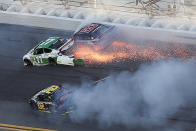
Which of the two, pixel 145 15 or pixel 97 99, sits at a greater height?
pixel 145 15

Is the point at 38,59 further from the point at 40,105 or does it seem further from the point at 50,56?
the point at 40,105

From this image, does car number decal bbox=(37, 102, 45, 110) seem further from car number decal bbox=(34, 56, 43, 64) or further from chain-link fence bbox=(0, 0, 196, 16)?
chain-link fence bbox=(0, 0, 196, 16)

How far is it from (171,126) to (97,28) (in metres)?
9.47

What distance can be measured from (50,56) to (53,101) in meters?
5.42

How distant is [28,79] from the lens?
25.4 meters

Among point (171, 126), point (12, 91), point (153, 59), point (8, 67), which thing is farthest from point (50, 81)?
point (171, 126)

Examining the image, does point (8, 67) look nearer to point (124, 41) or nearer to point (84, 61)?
point (84, 61)

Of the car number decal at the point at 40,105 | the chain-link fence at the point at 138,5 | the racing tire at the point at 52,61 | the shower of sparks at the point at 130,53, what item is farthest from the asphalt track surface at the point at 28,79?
the chain-link fence at the point at 138,5

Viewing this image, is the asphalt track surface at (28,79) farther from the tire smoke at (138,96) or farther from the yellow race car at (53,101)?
the tire smoke at (138,96)

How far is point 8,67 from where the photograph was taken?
27.2 meters

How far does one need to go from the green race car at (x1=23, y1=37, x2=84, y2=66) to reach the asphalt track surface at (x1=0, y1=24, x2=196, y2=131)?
37cm

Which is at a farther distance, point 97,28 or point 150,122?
point 97,28

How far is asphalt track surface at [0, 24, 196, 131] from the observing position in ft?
67.0

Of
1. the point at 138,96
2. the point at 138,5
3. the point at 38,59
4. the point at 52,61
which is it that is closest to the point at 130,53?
the point at 52,61
